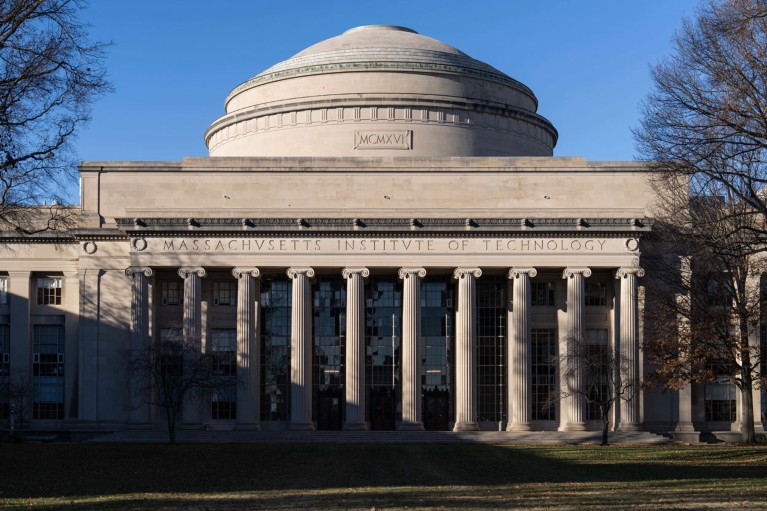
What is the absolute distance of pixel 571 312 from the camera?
76.8m

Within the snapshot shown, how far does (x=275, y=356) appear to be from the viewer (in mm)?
79375

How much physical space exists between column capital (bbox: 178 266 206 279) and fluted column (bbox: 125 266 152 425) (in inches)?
76.0

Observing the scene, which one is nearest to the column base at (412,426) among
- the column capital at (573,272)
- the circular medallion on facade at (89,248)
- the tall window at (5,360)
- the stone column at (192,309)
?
the stone column at (192,309)

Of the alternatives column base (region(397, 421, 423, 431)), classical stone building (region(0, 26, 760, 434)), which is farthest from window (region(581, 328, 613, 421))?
column base (region(397, 421, 423, 431))

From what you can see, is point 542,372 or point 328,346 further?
point 328,346

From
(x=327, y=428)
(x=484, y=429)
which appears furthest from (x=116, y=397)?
(x=484, y=429)

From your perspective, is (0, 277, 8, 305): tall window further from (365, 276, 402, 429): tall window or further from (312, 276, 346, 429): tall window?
(365, 276, 402, 429): tall window

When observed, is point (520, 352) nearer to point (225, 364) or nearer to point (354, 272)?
point (354, 272)

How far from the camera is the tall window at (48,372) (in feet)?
265

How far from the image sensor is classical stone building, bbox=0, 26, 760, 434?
76812mm

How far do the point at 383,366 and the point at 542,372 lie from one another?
9.86 metres

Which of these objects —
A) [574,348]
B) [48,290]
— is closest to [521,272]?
[574,348]

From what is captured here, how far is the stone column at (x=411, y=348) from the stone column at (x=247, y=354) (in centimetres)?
887

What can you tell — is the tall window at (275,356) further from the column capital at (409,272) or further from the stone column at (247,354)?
the column capital at (409,272)
